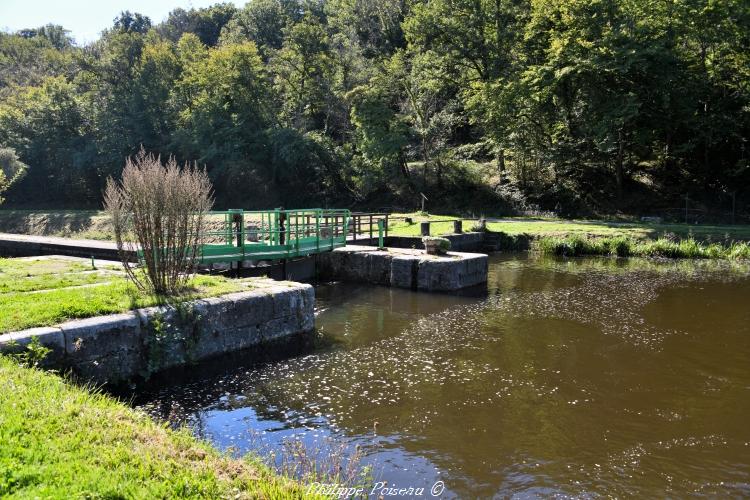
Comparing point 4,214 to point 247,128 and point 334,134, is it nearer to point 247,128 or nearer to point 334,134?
point 247,128

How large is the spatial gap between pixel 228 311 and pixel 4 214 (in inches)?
1502

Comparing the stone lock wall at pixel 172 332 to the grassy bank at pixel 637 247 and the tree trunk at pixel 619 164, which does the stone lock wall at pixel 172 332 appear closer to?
the grassy bank at pixel 637 247

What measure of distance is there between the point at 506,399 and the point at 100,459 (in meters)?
5.42

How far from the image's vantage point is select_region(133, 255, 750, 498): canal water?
604 cm

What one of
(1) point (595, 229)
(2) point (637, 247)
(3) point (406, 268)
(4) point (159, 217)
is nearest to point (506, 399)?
(4) point (159, 217)

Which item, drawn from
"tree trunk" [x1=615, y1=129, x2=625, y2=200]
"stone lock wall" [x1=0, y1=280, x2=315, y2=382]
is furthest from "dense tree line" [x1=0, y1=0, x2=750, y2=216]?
"stone lock wall" [x1=0, y1=280, x2=315, y2=382]

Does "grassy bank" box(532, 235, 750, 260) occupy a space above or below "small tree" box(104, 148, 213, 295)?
below

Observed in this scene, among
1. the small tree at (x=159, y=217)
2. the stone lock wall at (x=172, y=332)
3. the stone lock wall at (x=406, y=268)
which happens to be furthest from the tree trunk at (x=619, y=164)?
the small tree at (x=159, y=217)

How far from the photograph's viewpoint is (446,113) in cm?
3578

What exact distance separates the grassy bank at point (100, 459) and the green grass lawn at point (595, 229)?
63.2 feet

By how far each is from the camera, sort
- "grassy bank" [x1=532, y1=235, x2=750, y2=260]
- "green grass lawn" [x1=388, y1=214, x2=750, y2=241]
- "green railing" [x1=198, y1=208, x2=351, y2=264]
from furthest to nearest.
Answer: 1. "green grass lawn" [x1=388, y1=214, x2=750, y2=241]
2. "grassy bank" [x1=532, y1=235, x2=750, y2=260]
3. "green railing" [x1=198, y1=208, x2=351, y2=264]

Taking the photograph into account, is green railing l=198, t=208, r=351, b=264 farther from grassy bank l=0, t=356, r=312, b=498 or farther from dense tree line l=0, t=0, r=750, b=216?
dense tree line l=0, t=0, r=750, b=216

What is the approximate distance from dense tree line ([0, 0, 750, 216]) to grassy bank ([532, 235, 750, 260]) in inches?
317

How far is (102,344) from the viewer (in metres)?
8.02
